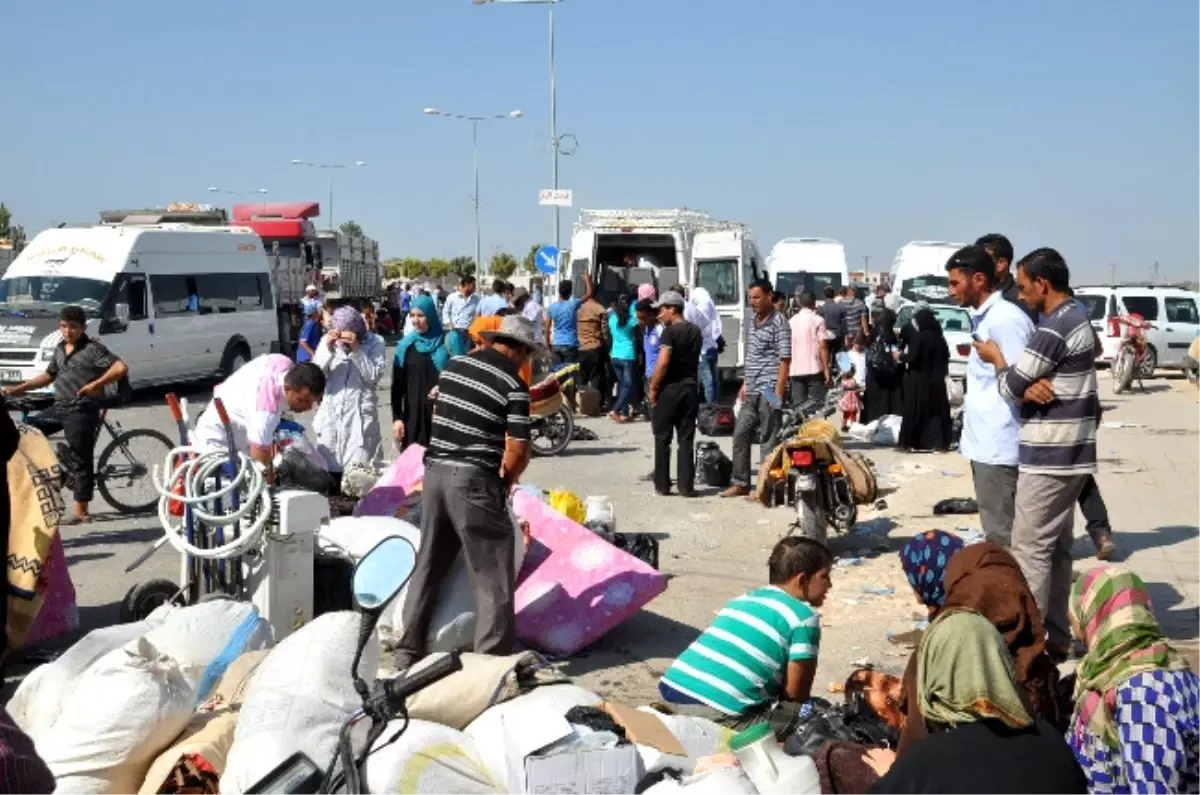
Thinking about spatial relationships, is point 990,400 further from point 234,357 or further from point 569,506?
point 234,357

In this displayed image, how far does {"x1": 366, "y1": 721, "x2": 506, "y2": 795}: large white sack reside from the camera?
155 inches

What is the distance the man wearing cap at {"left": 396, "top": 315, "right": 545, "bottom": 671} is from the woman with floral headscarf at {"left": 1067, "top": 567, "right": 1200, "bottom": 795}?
2754 mm

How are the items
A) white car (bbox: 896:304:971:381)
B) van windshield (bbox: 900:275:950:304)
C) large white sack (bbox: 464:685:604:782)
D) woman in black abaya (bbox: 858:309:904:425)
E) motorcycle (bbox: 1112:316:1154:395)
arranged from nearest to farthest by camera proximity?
large white sack (bbox: 464:685:604:782) → woman in black abaya (bbox: 858:309:904:425) → white car (bbox: 896:304:971:381) → motorcycle (bbox: 1112:316:1154:395) → van windshield (bbox: 900:275:950:304)

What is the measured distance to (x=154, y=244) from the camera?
67.9 feet

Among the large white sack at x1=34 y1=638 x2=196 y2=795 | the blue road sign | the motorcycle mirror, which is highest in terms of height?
the blue road sign

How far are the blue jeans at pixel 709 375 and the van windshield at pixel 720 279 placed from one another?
2.75 meters

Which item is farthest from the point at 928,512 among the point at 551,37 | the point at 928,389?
the point at 551,37

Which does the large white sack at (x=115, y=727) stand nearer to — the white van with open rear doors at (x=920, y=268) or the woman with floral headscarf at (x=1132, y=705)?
the woman with floral headscarf at (x=1132, y=705)

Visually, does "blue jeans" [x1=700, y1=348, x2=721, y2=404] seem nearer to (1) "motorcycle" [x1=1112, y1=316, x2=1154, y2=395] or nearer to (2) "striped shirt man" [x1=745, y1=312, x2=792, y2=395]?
(2) "striped shirt man" [x1=745, y1=312, x2=792, y2=395]

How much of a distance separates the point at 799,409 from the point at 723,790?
705 cm

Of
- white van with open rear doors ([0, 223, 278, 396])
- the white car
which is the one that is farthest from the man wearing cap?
the white car

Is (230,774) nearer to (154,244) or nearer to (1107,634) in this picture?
(1107,634)

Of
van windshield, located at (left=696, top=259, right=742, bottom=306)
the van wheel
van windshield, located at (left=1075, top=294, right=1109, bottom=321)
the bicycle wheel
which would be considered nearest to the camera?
the bicycle wheel

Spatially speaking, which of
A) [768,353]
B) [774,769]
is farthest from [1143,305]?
[774,769]
